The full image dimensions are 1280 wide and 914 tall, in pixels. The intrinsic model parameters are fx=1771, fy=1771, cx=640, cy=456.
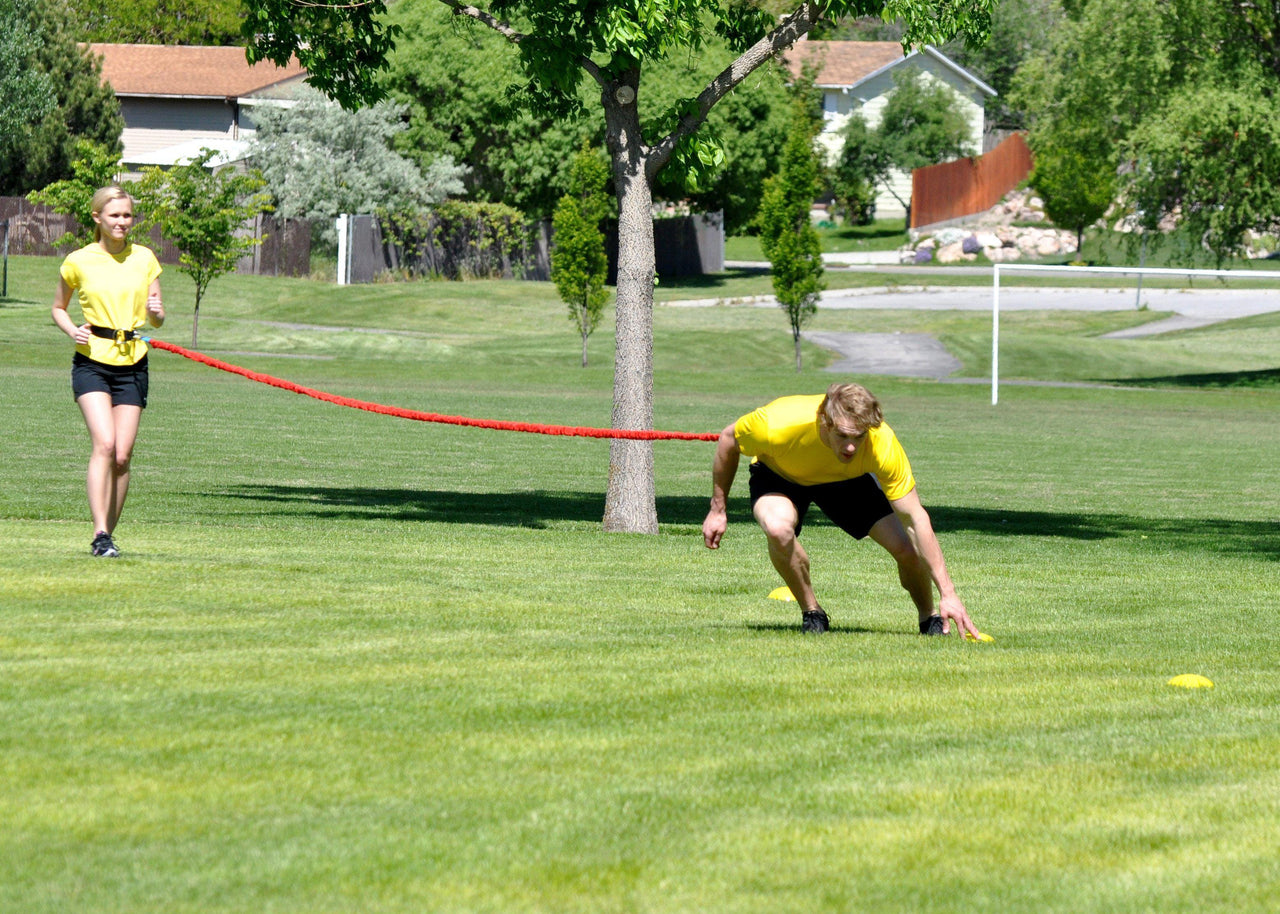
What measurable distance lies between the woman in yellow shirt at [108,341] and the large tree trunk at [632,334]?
18.2ft

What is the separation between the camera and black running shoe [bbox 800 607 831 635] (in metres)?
8.76

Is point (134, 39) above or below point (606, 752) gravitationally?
above

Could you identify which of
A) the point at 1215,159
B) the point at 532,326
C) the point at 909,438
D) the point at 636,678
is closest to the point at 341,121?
the point at 532,326

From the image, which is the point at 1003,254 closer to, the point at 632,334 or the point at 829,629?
the point at 632,334

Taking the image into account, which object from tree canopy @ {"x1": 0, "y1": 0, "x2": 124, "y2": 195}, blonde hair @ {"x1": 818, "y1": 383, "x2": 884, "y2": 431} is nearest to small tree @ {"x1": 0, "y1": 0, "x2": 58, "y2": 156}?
tree canopy @ {"x1": 0, "y1": 0, "x2": 124, "y2": 195}

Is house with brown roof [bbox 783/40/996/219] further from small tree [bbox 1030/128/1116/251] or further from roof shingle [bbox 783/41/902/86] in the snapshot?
small tree [bbox 1030/128/1116/251]

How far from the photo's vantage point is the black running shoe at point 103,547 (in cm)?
980

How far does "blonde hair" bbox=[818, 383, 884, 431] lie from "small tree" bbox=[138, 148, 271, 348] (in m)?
35.3

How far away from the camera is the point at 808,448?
26.8 ft

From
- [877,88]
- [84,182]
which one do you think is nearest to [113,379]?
[84,182]

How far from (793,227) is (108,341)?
3320cm

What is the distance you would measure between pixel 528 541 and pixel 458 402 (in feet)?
55.6

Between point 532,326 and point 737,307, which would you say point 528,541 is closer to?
point 532,326

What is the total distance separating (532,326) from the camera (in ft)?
171
